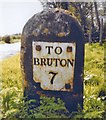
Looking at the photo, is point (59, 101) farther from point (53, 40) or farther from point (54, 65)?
point (53, 40)

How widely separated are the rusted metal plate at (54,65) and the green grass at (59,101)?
0.14 meters

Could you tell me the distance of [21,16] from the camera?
2.95 meters

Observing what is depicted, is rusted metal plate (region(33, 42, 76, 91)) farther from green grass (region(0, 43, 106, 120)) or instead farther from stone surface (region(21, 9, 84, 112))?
green grass (region(0, 43, 106, 120))

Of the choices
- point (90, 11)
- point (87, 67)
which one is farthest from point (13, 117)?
point (90, 11)

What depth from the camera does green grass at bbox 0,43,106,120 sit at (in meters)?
2.94

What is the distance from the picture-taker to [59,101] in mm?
2924

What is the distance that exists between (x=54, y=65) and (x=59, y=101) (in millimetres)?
324

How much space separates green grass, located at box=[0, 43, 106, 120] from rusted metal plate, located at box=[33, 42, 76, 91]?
14 centimetres

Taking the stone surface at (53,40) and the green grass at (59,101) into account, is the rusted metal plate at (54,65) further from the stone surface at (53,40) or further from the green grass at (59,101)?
the green grass at (59,101)

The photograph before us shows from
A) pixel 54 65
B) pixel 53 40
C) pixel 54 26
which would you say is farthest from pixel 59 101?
pixel 54 26

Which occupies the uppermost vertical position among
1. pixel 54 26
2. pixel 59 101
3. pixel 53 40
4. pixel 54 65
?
pixel 54 26

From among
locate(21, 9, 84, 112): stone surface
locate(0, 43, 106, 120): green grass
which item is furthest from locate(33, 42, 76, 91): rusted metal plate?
locate(0, 43, 106, 120): green grass

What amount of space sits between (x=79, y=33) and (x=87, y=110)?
70cm

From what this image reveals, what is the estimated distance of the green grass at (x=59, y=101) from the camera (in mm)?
2941
